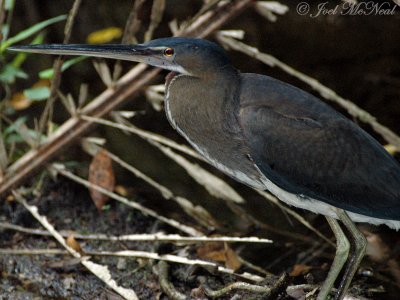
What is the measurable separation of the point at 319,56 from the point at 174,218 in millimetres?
2206

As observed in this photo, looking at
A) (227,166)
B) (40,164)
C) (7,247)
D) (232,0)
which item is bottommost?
(7,247)

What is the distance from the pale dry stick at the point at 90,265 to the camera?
9.78 feet

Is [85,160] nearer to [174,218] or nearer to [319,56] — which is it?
[174,218]

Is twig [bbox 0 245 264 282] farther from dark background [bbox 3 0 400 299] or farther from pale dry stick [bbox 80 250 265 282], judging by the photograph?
dark background [bbox 3 0 400 299]

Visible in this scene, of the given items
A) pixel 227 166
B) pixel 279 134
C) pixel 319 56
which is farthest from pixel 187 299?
pixel 319 56

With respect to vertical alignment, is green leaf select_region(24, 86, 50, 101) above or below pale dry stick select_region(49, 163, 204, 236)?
above

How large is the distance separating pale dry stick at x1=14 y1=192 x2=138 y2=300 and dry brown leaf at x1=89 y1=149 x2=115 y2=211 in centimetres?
34

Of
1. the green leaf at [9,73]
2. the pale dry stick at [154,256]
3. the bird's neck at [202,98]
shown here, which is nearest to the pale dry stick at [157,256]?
the pale dry stick at [154,256]

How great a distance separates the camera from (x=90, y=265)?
10.3 feet

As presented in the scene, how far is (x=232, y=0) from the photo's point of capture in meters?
3.83

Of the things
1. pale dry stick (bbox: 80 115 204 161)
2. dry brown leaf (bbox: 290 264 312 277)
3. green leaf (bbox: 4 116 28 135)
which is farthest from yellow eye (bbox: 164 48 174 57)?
green leaf (bbox: 4 116 28 135)

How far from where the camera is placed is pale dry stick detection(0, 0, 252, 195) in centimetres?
377

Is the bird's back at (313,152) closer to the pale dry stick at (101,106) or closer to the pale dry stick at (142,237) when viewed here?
the pale dry stick at (142,237)

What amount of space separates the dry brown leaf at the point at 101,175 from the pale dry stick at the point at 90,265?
340 millimetres
